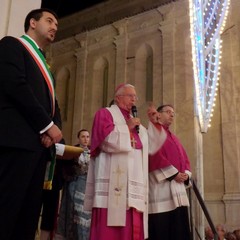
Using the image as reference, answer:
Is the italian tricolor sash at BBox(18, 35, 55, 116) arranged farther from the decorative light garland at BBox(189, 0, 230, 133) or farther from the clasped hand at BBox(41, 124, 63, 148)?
the decorative light garland at BBox(189, 0, 230, 133)

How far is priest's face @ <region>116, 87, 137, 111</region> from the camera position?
13.2 feet

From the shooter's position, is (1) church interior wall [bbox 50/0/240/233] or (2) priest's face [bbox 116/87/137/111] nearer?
(2) priest's face [bbox 116/87/137/111]

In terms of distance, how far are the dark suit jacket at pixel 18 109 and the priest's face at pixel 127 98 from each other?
1.78 metres

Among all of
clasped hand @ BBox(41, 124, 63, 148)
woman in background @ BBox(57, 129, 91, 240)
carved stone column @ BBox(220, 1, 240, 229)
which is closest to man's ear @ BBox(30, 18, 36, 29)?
clasped hand @ BBox(41, 124, 63, 148)

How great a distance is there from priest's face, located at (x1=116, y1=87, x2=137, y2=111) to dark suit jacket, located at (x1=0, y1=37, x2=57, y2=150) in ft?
5.85

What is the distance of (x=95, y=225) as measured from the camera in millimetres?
3520

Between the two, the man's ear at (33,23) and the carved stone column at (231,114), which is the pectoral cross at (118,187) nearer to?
the man's ear at (33,23)

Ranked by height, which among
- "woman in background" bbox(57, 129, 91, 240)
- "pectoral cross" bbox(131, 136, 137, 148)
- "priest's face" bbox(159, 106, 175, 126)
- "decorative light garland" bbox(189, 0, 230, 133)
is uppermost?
"decorative light garland" bbox(189, 0, 230, 133)

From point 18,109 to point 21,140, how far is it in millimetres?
187

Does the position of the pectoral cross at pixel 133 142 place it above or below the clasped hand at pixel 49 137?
above

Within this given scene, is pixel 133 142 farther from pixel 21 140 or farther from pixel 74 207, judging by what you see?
pixel 21 140


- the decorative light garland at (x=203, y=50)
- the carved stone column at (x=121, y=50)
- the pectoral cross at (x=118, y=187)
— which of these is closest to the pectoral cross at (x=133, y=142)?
the pectoral cross at (x=118, y=187)

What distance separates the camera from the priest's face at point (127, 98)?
4012 millimetres

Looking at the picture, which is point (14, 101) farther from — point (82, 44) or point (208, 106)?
point (82, 44)
